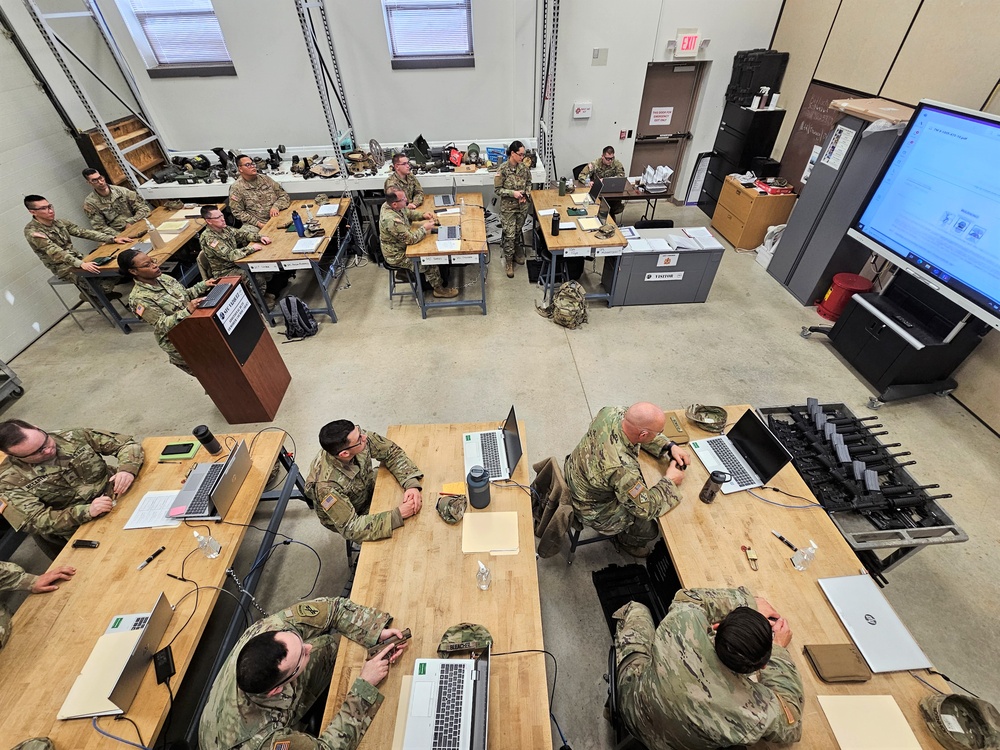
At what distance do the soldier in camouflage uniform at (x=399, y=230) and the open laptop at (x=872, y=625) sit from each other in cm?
467

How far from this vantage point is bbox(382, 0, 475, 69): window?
19.1ft

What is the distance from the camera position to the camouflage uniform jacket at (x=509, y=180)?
18.6 ft

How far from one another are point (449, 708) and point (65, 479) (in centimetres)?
263

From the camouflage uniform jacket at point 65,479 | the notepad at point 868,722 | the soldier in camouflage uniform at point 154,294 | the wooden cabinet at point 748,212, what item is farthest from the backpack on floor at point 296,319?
the wooden cabinet at point 748,212

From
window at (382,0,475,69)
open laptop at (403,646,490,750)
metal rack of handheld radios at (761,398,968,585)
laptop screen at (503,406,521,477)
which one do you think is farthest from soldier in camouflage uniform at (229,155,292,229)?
metal rack of handheld radios at (761,398,968,585)

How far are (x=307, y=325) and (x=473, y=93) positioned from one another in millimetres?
4372

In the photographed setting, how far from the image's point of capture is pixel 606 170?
6.35 metres

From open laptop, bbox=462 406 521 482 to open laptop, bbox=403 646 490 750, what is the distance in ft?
3.14

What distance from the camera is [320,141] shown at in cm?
671

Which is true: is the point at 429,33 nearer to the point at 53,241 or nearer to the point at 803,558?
the point at 53,241

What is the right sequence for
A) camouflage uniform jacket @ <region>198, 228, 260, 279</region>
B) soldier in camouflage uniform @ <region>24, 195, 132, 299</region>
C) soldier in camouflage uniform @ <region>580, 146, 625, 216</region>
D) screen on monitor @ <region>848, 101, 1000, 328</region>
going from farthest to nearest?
1. soldier in camouflage uniform @ <region>580, 146, 625, 216</region>
2. camouflage uniform jacket @ <region>198, 228, 260, 279</region>
3. soldier in camouflage uniform @ <region>24, 195, 132, 299</region>
4. screen on monitor @ <region>848, 101, 1000, 328</region>

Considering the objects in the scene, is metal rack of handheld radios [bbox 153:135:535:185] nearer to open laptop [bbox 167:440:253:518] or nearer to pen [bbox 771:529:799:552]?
open laptop [bbox 167:440:253:518]

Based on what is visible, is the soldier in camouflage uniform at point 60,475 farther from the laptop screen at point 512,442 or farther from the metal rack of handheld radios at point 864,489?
the metal rack of handheld radios at point 864,489

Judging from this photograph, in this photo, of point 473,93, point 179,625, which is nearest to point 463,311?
point 473,93
